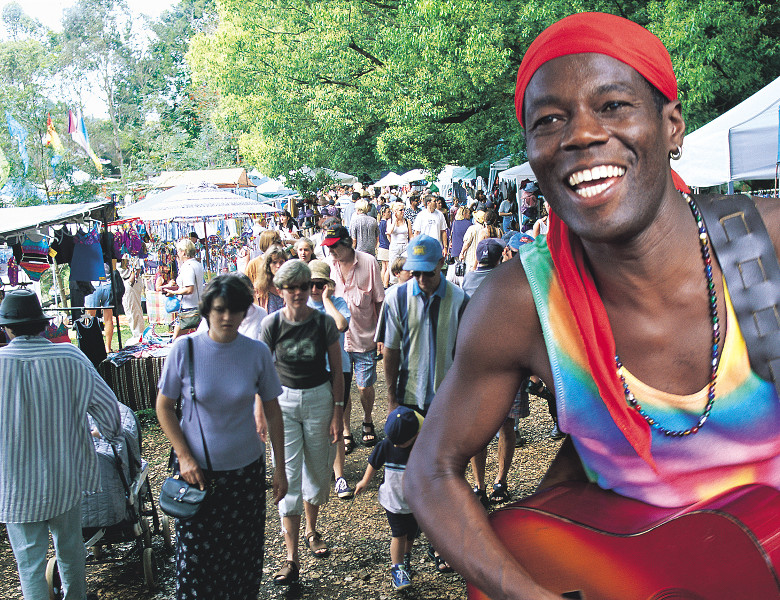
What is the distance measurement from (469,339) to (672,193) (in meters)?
0.45

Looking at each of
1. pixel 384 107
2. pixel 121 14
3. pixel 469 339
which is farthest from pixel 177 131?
pixel 469 339

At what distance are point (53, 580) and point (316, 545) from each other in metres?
1.72

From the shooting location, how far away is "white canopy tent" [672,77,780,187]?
6492 mm

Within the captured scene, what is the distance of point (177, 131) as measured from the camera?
191ft

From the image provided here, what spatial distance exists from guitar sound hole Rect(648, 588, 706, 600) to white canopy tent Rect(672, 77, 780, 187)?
20.5ft

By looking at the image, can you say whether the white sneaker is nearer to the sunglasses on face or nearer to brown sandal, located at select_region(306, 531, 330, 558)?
brown sandal, located at select_region(306, 531, 330, 558)

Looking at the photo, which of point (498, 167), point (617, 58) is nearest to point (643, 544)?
point (617, 58)

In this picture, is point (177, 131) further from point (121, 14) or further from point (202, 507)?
point (202, 507)

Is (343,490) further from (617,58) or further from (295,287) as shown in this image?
(617,58)

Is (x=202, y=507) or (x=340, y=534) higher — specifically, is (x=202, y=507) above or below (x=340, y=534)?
above

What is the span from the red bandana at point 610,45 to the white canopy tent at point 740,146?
234 inches

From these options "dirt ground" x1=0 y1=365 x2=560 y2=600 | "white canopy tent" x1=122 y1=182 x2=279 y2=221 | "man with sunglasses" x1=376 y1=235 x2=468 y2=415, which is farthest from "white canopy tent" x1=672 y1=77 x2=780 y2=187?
"white canopy tent" x1=122 y1=182 x2=279 y2=221

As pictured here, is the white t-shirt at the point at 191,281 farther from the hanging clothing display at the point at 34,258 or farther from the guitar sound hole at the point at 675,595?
the guitar sound hole at the point at 675,595

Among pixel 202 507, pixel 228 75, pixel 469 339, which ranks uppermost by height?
pixel 228 75
